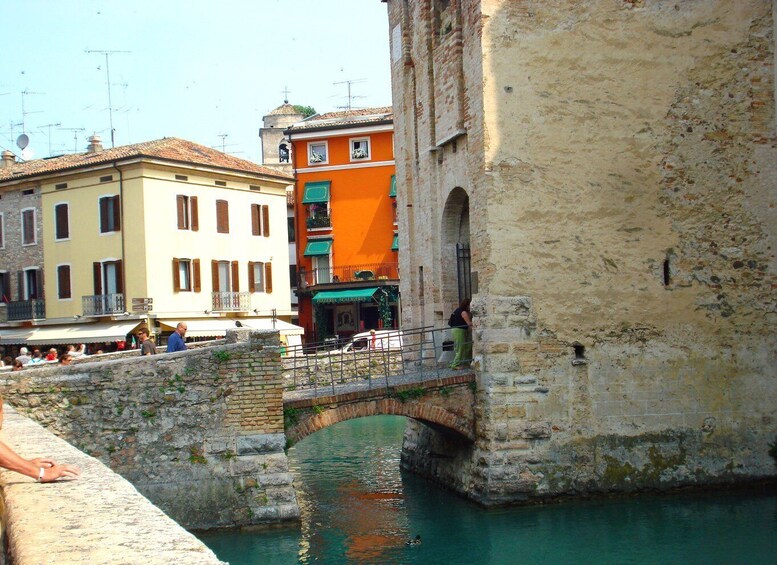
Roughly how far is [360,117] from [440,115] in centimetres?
2769

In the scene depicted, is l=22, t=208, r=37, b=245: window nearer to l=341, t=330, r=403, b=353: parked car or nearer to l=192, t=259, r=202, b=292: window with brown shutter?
l=192, t=259, r=202, b=292: window with brown shutter

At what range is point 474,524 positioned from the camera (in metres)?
15.5

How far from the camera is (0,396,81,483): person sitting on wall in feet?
20.9

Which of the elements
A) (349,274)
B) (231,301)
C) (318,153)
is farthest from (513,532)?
(318,153)

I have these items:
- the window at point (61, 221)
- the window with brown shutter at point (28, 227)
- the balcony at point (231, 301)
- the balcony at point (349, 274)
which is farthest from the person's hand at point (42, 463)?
the balcony at point (349, 274)

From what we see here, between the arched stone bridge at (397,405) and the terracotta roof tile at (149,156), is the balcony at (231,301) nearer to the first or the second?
the terracotta roof tile at (149,156)

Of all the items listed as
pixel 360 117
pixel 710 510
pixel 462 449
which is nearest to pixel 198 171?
pixel 360 117

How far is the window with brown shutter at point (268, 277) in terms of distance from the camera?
42.0 metres

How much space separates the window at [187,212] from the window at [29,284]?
6.27 metres

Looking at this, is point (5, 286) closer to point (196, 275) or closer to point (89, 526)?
point (196, 275)

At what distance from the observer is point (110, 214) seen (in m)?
37.4

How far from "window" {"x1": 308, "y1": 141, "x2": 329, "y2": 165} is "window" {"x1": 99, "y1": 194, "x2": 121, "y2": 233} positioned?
38.2ft

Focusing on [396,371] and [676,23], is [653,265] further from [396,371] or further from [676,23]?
[396,371]

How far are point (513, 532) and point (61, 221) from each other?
28106 mm
